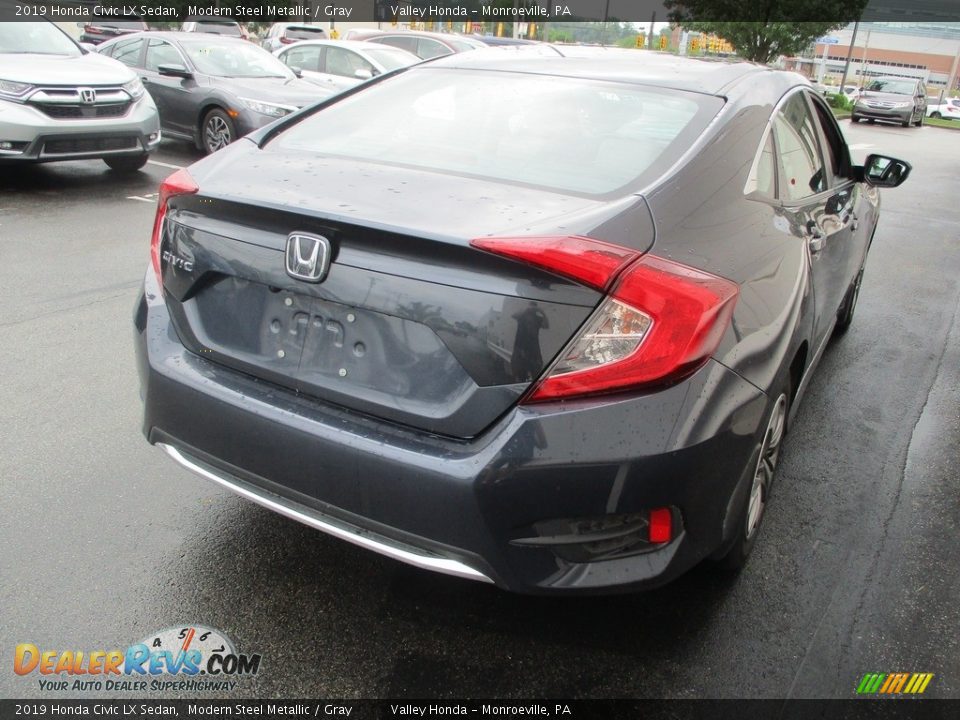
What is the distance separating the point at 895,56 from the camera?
360 feet

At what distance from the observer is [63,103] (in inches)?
298

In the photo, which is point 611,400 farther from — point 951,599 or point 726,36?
point 726,36

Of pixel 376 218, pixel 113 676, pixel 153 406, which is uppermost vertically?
pixel 376 218

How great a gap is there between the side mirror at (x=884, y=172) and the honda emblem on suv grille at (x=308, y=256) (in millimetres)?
3166

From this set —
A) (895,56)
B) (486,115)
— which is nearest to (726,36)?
(486,115)

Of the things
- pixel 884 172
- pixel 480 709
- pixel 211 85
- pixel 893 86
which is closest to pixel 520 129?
pixel 480 709

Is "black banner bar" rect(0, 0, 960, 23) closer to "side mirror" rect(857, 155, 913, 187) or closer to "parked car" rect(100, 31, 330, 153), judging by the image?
"parked car" rect(100, 31, 330, 153)

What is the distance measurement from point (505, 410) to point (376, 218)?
1.84ft

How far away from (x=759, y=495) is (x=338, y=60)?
10908 mm

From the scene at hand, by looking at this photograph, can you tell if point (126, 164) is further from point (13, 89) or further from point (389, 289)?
point (389, 289)

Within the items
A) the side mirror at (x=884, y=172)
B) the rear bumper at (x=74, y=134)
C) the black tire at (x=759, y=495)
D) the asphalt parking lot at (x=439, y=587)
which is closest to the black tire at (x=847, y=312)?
the side mirror at (x=884, y=172)

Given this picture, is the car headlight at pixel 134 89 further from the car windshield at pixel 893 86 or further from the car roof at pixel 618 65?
the car windshield at pixel 893 86

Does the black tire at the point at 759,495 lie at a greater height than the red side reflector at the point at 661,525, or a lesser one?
lesser

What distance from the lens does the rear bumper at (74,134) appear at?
7.31 m
